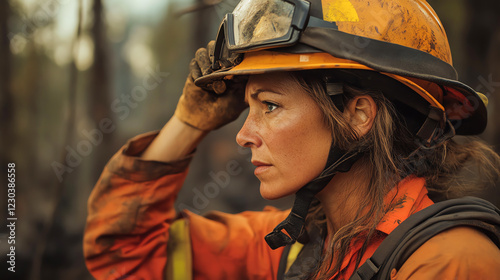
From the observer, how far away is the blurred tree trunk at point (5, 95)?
12.8 ft

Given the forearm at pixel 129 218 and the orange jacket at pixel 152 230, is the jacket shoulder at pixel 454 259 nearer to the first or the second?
the orange jacket at pixel 152 230

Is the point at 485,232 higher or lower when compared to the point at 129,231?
higher

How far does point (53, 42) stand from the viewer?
4094mm

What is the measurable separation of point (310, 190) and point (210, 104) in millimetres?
805

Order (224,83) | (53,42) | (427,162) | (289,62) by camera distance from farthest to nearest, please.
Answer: (53,42) < (224,83) < (427,162) < (289,62)

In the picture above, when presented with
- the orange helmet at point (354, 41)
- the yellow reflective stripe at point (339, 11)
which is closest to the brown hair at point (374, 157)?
the orange helmet at point (354, 41)

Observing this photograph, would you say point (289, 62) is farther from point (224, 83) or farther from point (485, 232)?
point (485, 232)

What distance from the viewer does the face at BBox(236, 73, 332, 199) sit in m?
1.71

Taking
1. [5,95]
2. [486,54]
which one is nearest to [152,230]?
[5,95]

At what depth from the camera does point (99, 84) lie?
14.3ft

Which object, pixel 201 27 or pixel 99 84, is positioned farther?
pixel 201 27

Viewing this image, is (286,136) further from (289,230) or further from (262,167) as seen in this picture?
(289,230)

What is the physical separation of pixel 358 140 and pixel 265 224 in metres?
0.98

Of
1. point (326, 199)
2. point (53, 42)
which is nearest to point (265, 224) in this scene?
point (326, 199)
